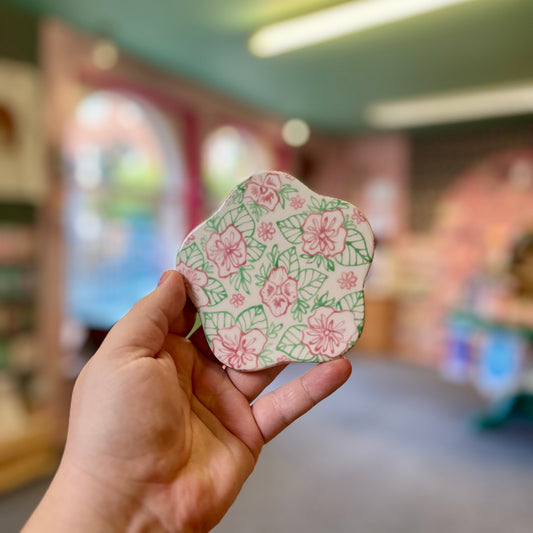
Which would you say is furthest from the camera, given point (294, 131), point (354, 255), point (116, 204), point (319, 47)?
point (294, 131)

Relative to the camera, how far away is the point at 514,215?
540cm

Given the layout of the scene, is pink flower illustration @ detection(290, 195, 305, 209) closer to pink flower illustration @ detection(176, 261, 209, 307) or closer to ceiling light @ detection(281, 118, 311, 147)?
pink flower illustration @ detection(176, 261, 209, 307)

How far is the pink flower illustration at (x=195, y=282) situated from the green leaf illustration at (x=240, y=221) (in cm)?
10

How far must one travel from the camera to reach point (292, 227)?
0.99m

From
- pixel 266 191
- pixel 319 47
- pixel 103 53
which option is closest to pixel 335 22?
pixel 319 47

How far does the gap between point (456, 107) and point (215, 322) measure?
178 inches

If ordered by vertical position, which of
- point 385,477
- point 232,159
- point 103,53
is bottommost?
point 385,477

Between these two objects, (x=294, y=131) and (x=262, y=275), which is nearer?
(x=262, y=275)

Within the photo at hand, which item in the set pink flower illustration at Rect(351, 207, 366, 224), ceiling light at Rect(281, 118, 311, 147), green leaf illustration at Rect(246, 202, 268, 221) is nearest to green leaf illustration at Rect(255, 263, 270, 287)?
green leaf illustration at Rect(246, 202, 268, 221)

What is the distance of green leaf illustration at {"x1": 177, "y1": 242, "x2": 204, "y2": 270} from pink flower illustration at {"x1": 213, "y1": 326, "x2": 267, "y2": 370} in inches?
6.1

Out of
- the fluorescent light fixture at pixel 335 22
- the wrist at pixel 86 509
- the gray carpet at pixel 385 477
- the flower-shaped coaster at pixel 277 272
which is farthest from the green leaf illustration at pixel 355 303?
the fluorescent light fixture at pixel 335 22

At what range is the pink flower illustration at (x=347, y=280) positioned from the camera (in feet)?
3.24

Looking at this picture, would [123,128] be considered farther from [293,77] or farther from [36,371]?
[36,371]

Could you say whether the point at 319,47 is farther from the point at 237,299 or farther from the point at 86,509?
the point at 86,509
